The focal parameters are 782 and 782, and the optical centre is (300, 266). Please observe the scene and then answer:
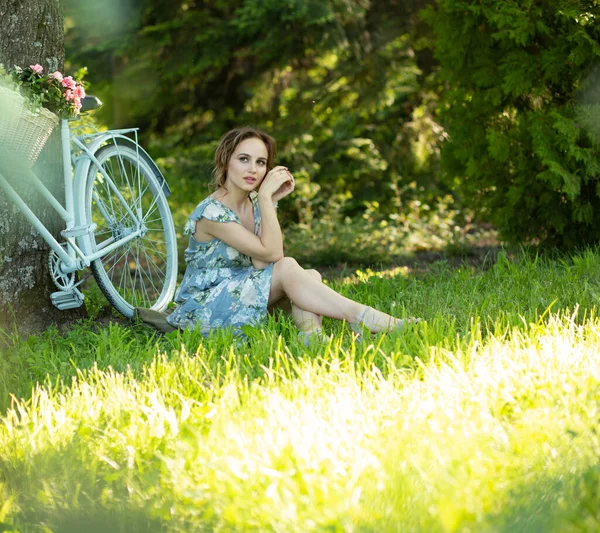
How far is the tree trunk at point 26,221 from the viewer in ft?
12.7

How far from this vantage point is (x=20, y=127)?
3312 millimetres

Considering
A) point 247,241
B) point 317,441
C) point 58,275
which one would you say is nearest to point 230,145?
point 247,241

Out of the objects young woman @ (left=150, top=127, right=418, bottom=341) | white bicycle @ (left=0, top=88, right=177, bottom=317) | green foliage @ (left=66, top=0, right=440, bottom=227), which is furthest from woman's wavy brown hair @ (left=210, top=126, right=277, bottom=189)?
green foliage @ (left=66, top=0, right=440, bottom=227)

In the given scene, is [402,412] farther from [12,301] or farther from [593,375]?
[12,301]

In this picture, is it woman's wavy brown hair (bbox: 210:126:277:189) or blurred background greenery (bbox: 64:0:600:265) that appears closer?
woman's wavy brown hair (bbox: 210:126:277:189)

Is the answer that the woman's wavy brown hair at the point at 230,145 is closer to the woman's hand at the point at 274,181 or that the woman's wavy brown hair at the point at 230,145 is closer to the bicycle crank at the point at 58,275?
the woman's hand at the point at 274,181

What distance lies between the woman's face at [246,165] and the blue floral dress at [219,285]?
152mm

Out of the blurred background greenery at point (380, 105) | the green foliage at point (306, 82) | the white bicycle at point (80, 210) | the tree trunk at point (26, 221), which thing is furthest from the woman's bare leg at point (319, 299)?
the green foliage at point (306, 82)

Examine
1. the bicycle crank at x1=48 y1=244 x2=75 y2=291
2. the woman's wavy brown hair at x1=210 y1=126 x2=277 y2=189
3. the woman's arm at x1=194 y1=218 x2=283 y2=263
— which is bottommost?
the bicycle crank at x1=48 y1=244 x2=75 y2=291

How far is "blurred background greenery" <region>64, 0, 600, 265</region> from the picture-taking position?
206 inches

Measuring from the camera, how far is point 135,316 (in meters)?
4.10

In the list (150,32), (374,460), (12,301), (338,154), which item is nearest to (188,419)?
(374,460)

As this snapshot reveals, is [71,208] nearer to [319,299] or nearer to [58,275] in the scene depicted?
[58,275]

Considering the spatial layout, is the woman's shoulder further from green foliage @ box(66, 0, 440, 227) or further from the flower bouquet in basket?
Result: green foliage @ box(66, 0, 440, 227)
